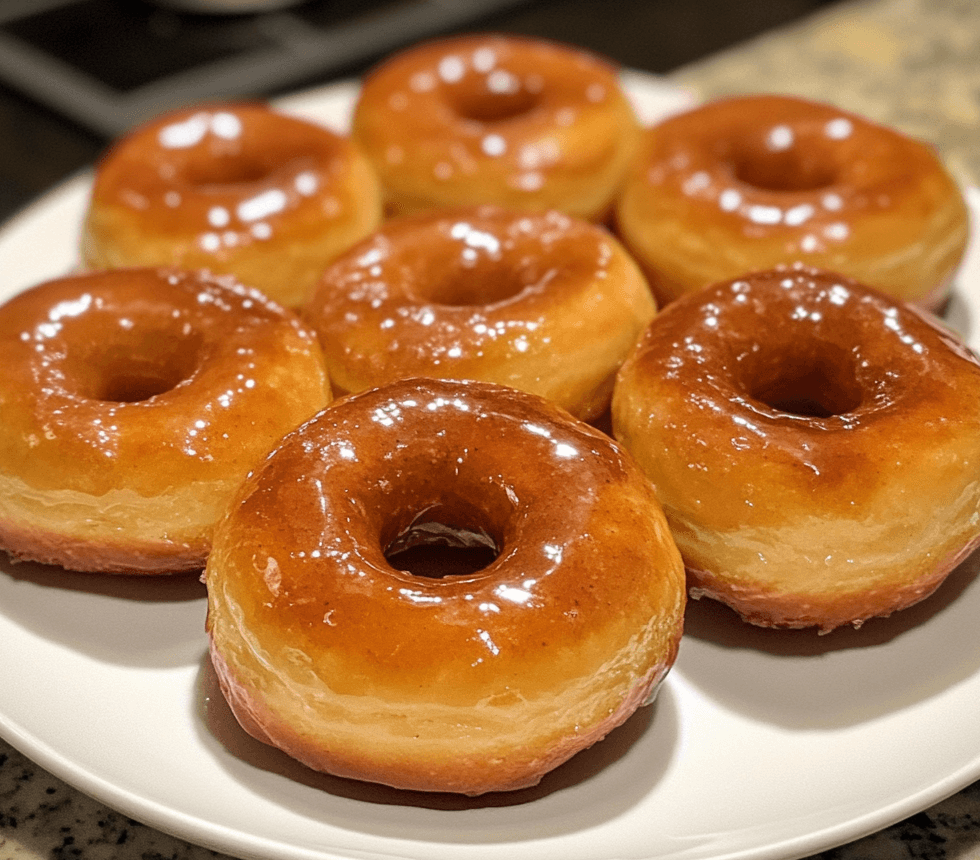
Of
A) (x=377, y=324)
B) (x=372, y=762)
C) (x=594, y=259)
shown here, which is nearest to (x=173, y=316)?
(x=377, y=324)

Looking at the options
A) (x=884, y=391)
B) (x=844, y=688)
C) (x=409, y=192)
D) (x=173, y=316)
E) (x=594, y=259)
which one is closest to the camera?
(x=844, y=688)

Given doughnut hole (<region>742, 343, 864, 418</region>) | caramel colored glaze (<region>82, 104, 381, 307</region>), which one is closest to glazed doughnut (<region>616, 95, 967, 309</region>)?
doughnut hole (<region>742, 343, 864, 418</region>)

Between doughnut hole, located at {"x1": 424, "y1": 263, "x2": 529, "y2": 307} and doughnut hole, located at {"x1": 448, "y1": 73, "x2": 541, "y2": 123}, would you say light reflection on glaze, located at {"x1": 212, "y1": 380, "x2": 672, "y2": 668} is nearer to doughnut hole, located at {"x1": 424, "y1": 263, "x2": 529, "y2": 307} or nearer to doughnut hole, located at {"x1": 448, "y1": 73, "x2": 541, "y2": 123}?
doughnut hole, located at {"x1": 424, "y1": 263, "x2": 529, "y2": 307}

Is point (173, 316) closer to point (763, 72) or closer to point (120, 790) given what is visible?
point (120, 790)

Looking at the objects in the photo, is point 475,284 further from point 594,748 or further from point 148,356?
point 594,748

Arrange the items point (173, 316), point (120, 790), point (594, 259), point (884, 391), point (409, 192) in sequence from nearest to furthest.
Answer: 1. point (120, 790)
2. point (884, 391)
3. point (173, 316)
4. point (594, 259)
5. point (409, 192)

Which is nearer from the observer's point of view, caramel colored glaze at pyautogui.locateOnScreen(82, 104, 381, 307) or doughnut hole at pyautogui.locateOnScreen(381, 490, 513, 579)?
doughnut hole at pyautogui.locateOnScreen(381, 490, 513, 579)

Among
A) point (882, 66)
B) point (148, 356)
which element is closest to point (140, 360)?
point (148, 356)

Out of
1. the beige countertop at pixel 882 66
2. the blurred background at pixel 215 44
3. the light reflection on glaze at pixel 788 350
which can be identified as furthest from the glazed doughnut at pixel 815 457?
the blurred background at pixel 215 44
